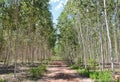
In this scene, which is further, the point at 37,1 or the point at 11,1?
the point at 37,1

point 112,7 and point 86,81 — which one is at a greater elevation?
point 112,7

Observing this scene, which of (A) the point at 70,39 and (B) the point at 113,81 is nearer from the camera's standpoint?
(B) the point at 113,81

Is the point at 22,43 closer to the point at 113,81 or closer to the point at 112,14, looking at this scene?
the point at 112,14

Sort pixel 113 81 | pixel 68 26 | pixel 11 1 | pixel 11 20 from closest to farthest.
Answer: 1. pixel 113 81
2. pixel 11 1
3. pixel 11 20
4. pixel 68 26

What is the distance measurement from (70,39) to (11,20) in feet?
97.7

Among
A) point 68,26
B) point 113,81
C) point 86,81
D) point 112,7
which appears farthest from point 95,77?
point 68,26

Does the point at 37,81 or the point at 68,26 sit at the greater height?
the point at 68,26

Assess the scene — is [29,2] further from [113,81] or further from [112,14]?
[113,81]

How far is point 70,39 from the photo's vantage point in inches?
2345

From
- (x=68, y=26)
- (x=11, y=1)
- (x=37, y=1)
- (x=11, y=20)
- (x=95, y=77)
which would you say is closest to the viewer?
(x=95, y=77)

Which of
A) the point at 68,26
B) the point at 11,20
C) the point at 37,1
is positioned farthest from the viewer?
the point at 68,26

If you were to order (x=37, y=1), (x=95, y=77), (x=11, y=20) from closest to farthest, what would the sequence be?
(x=95, y=77) < (x=11, y=20) < (x=37, y=1)

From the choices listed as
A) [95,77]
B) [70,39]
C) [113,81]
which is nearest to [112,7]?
[95,77]

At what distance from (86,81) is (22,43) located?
3867 cm
